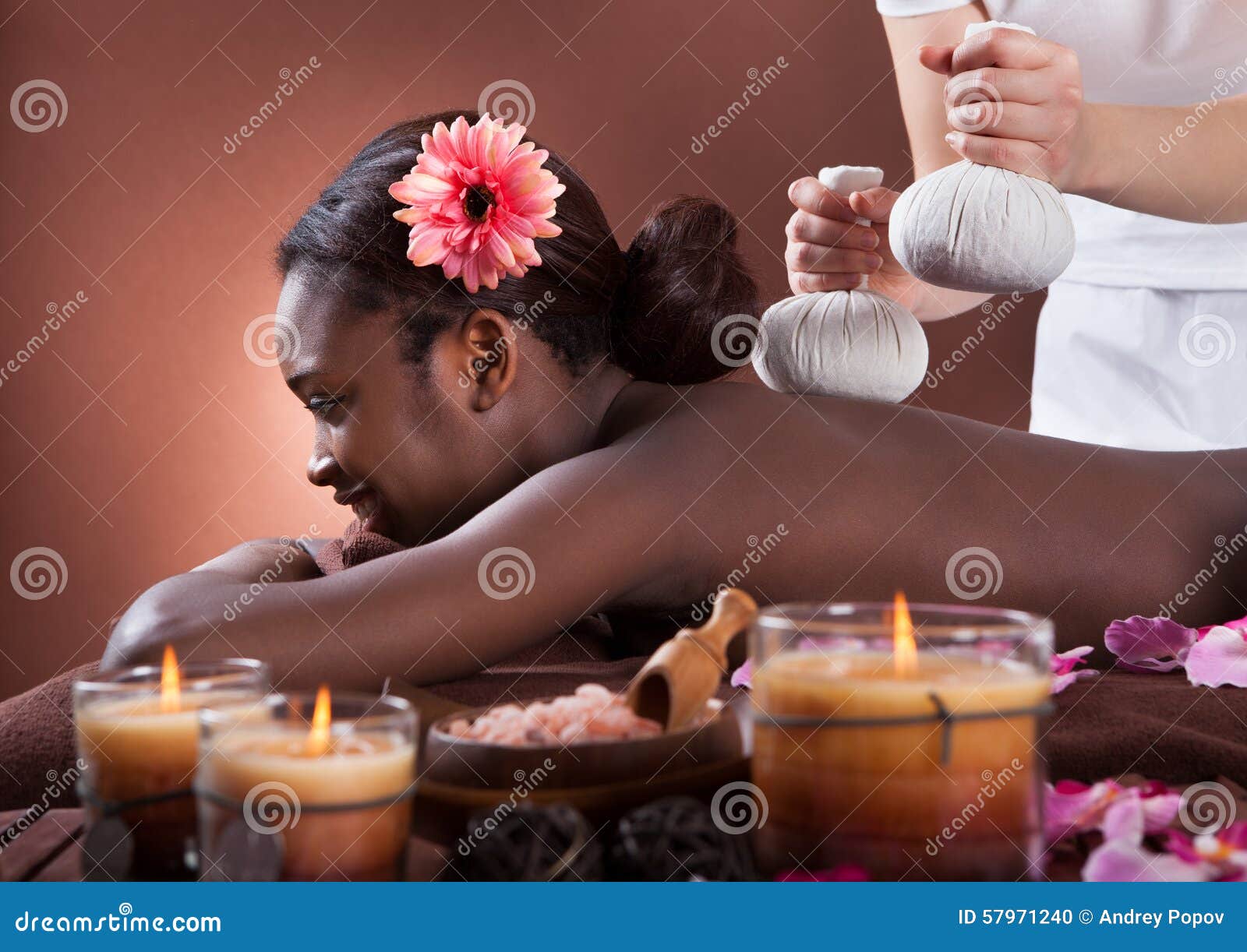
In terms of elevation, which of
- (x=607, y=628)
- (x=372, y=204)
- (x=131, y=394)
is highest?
(x=372, y=204)

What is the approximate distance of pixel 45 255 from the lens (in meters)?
3.01

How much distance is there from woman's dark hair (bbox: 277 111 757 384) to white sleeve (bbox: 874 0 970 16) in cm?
57

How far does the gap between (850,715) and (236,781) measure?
236mm

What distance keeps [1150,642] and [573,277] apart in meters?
0.65

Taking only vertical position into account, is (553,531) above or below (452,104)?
below

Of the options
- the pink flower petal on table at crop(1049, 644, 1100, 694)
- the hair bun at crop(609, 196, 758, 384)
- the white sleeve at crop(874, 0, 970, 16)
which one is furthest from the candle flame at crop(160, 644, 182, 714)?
the white sleeve at crop(874, 0, 970, 16)

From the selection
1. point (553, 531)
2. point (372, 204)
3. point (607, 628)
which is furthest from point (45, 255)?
point (553, 531)

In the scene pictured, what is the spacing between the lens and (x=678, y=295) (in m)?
1.28

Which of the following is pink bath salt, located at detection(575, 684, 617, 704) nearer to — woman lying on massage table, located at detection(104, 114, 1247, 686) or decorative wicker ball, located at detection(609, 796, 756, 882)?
decorative wicker ball, located at detection(609, 796, 756, 882)

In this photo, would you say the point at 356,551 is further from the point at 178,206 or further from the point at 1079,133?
the point at 178,206

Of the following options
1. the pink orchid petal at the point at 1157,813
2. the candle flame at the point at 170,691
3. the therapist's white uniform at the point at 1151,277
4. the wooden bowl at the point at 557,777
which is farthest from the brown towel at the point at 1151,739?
the therapist's white uniform at the point at 1151,277
